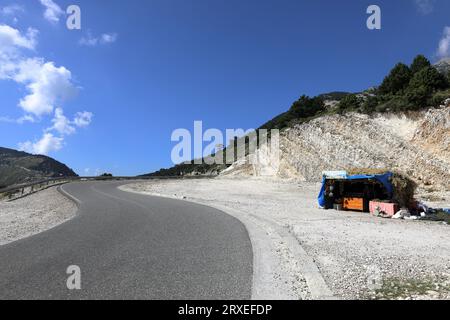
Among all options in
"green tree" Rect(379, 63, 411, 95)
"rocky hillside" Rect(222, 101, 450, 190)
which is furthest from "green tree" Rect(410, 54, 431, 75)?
"rocky hillside" Rect(222, 101, 450, 190)

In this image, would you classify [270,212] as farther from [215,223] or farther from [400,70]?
[400,70]

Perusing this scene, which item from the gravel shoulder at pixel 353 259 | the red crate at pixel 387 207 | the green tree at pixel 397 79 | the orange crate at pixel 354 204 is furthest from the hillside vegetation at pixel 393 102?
the gravel shoulder at pixel 353 259

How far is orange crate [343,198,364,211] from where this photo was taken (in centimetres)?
2031

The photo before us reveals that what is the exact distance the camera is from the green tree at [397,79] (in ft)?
144

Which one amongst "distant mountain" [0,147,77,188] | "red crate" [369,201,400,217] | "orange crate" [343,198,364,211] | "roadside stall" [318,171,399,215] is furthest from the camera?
"distant mountain" [0,147,77,188]

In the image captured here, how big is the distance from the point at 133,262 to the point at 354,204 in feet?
51.4

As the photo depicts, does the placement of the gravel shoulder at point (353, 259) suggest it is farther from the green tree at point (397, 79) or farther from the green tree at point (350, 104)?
the green tree at point (397, 79)

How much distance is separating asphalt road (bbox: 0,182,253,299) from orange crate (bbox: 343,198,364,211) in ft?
31.9

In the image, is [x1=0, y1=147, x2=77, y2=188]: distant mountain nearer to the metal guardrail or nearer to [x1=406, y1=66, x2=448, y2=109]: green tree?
the metal guardrail

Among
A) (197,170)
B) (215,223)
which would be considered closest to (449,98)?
(215,223)

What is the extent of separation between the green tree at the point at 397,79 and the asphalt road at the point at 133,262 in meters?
38.1

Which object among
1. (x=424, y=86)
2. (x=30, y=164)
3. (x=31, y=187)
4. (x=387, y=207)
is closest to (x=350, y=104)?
(x=424, y=86)
